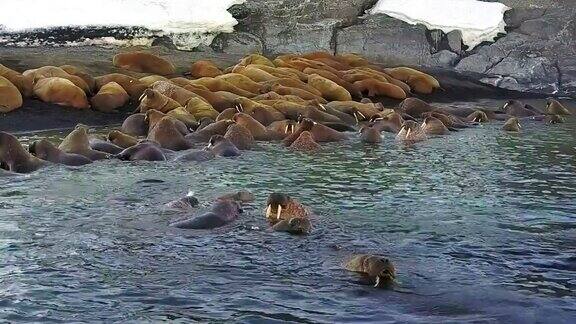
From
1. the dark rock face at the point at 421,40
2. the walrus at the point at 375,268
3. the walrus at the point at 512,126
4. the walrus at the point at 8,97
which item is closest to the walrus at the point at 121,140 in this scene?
the walrus at the point at 8,97

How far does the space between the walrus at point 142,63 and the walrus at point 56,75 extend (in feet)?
6.43

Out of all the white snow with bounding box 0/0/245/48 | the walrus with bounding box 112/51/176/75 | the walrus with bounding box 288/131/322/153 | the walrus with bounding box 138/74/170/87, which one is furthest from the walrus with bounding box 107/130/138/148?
the white snow with bounding box 0/0/245/48

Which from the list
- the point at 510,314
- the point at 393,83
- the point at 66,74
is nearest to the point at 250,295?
the point at 510,314

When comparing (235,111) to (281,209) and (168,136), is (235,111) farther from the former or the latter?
(281,209)

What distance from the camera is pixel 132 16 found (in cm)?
1923

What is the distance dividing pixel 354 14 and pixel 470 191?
13.2 metres

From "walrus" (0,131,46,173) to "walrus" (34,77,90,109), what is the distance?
3.69m

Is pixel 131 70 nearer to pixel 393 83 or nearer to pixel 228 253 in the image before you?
pixel 393 83

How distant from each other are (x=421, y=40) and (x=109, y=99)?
857 centimetres

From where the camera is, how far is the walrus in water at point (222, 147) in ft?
31.0

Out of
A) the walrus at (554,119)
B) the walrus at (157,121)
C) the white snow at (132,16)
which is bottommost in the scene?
the walrus at (554,119)

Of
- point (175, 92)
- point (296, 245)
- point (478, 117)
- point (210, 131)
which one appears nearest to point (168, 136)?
point (210, 131)

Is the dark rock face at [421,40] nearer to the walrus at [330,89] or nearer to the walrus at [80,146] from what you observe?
the walrus at [330,89]

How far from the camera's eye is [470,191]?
314 inches
